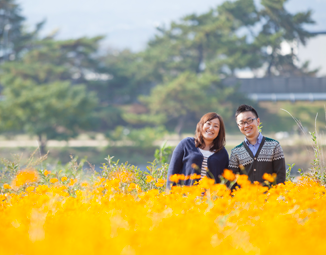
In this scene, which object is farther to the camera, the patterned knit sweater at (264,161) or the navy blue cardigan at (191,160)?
the navy blue cardigan at (191,160)

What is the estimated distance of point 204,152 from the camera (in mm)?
2627

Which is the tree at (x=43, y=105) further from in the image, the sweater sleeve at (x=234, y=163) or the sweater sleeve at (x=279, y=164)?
the sweater sleeve at (x=279, y=164)

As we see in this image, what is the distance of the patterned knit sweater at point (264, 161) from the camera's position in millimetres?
2463

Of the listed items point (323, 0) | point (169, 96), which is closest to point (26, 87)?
point (169, 96)

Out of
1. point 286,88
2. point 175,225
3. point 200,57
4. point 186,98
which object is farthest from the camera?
point 286,88

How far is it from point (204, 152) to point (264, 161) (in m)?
0.41

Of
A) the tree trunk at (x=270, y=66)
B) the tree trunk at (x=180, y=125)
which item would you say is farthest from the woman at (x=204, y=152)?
the tree trunk at (x=270, y=66)

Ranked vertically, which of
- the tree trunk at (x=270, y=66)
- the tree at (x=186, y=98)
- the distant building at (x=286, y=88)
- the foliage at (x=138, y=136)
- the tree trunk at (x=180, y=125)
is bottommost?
the foliage at (x=138, y=136)

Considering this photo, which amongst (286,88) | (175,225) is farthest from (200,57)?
(175,225)

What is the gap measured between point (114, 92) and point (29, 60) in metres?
5.28

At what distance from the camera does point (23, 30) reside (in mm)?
24109

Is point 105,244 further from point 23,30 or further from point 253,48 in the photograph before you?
point 23,30

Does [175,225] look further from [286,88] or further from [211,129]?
[286,88]

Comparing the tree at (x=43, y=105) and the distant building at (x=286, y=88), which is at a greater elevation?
the distant building at (x=286, y=88)
